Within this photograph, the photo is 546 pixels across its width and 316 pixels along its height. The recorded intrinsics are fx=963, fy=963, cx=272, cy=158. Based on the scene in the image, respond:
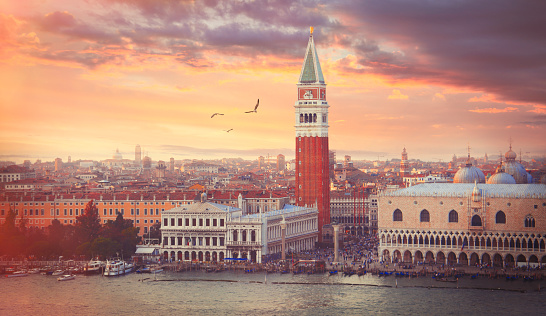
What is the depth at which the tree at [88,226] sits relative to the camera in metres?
56.8

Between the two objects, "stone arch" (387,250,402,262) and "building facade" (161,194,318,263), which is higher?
"building facade" (161,194,318,263)

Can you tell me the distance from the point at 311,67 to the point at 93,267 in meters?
19.2

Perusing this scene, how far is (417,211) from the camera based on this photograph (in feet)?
170

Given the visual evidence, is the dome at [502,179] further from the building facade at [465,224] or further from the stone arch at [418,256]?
the stone arch at [418,256]

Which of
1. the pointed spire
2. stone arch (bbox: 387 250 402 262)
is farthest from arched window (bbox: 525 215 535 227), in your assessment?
the pointed spire

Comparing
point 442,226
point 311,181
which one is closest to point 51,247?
point 311,181

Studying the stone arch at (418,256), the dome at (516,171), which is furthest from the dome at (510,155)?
the stone arch at (418,256)

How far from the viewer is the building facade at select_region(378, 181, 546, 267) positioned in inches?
1957

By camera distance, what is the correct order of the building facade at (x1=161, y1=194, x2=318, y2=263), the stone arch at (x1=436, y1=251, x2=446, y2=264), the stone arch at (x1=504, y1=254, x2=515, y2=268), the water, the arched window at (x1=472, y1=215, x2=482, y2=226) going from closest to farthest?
the water → the stone arch at (x1=504, y1=254, x2=515, y2=268) → the arched window at (x1=472, y1=215, x2=482, y2=226) → the stone arch at (x1=436, y1=251, x2=446, y2=264) → the building facade at (x1=161, y1=194, x2=318, y2=263)

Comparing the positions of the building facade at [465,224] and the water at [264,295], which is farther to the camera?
the building facade at [465,224]

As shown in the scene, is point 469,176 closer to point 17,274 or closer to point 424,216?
point 424,216

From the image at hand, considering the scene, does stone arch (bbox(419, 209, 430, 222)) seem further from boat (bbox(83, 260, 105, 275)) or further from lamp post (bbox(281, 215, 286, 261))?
boat (bbox(83, 260, 105, 275))

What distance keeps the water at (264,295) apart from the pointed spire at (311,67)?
1577 centimetres

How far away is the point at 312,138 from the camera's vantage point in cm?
6194
